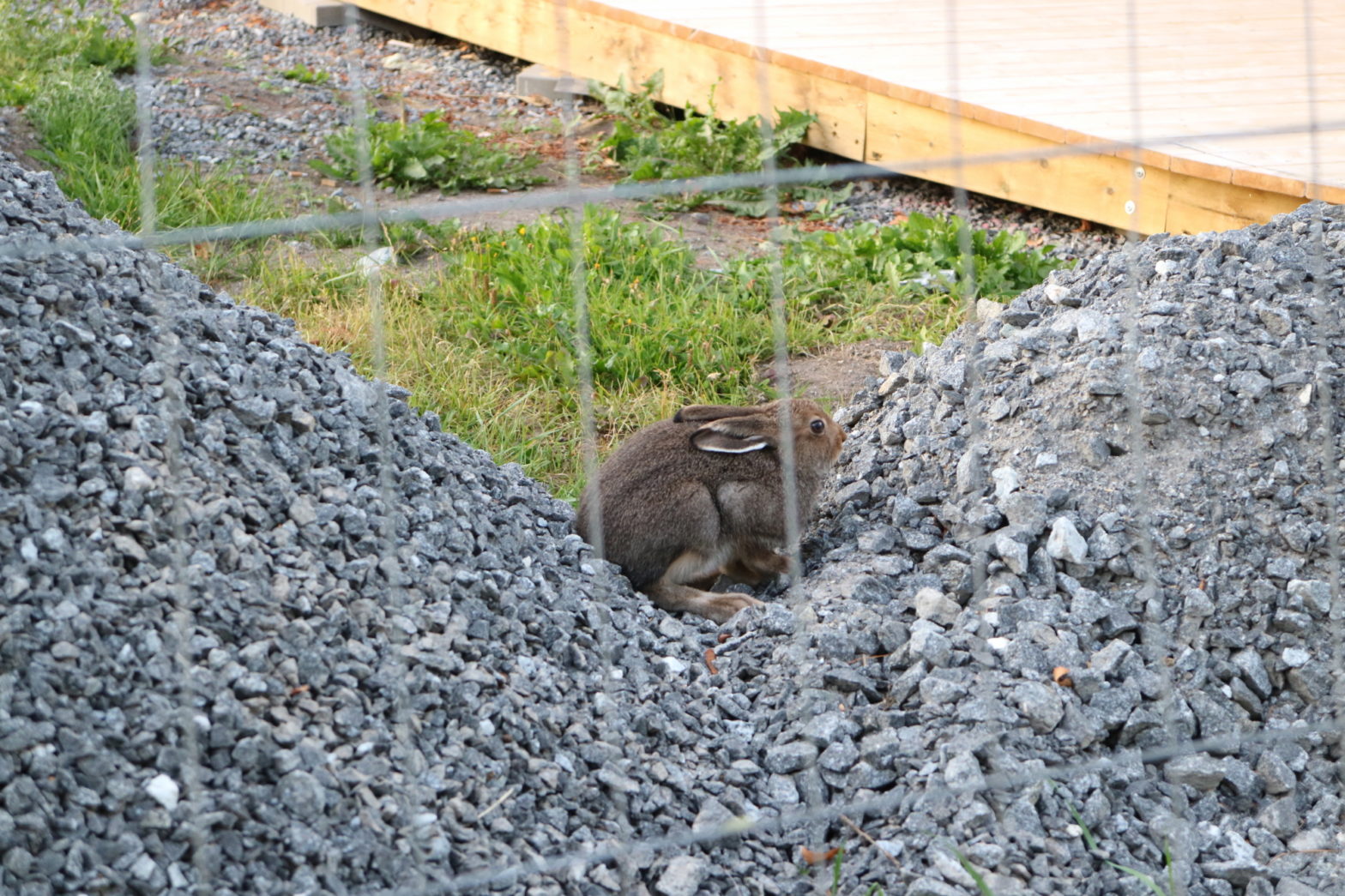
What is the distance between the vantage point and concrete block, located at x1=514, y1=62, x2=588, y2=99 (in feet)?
33.3

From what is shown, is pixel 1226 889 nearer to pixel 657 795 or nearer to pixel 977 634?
pixel 977 634

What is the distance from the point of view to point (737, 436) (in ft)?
15.1

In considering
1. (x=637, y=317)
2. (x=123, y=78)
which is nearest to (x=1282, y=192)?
(x=637, y=317)

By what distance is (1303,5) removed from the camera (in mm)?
9914

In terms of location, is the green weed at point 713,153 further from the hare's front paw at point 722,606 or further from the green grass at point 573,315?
the hare's front paw at point 722,606

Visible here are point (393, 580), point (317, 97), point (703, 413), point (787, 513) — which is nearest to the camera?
point (393, 580)

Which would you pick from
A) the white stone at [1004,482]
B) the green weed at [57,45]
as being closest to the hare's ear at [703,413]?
the white stone at [1004,482]

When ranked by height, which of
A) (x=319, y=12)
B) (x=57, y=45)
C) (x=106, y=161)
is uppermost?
(x=57, y=45)

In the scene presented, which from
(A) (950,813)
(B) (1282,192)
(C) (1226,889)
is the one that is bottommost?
(C) (1226,889)

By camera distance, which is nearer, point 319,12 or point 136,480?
point 136,480

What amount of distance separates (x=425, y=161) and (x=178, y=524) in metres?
5.34

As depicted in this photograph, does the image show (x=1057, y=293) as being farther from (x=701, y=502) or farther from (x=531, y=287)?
(x=531, y=287)

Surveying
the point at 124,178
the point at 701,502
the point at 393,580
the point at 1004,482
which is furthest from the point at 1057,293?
the point at 124,178

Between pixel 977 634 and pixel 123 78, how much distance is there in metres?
8.02
